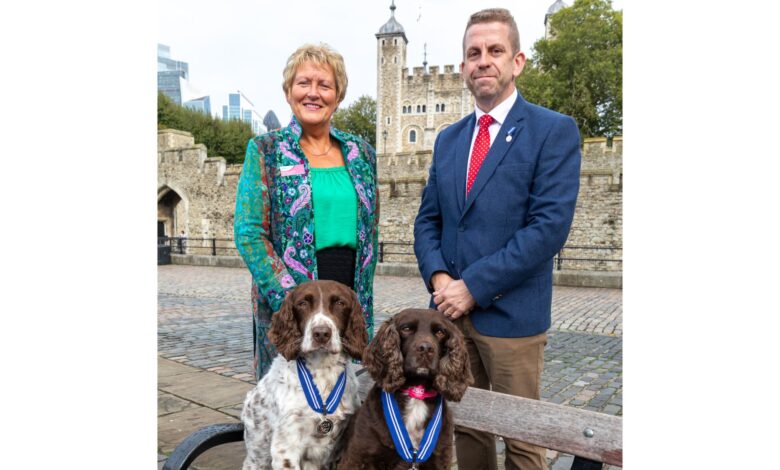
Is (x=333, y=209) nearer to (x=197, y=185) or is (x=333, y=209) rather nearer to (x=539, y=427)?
(x=539, y=427)

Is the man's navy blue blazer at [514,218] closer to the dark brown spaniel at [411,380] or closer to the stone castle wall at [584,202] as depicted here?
the dark brown spaniel at [411,380]

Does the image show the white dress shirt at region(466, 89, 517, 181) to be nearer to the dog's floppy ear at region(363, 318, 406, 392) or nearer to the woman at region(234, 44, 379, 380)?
the woman at region(234, 44, 379, 380)

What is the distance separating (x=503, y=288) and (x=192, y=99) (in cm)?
5282

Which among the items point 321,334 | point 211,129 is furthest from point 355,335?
point 211,129

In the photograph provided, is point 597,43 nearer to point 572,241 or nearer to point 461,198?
point 572,241

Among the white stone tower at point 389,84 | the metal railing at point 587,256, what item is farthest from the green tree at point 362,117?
the metal railing at point 587,256

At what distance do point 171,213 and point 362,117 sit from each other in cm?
3546

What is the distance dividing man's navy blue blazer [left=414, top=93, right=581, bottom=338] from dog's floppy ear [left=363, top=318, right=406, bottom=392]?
0.43 meters

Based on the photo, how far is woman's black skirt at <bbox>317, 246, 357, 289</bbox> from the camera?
2391 millimetres

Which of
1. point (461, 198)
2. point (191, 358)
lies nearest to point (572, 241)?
point (191, 358)

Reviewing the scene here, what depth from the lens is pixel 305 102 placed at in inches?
91.7

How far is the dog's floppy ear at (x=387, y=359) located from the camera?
1.81 metres

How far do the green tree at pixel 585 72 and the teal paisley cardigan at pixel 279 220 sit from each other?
28.6 meters

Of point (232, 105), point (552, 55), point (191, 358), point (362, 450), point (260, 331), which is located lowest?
point (191, 358)
